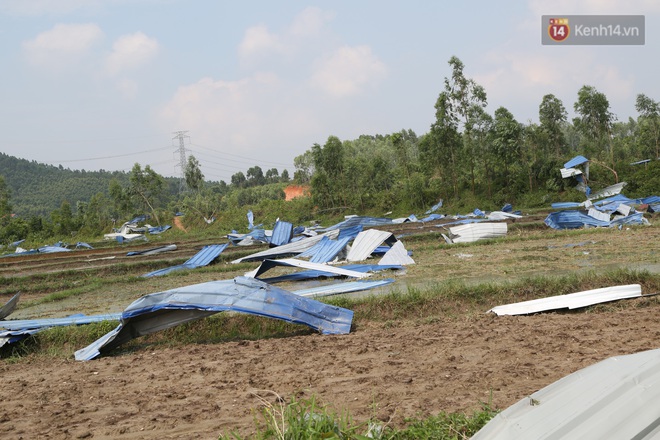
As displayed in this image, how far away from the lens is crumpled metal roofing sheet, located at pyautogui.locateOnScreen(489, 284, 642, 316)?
7.09 metres

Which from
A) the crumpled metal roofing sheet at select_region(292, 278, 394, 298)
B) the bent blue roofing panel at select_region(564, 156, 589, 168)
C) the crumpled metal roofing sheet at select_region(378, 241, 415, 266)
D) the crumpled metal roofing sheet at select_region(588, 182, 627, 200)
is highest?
the bent blue roofing panel at select_region(564, 156, 589, 168)

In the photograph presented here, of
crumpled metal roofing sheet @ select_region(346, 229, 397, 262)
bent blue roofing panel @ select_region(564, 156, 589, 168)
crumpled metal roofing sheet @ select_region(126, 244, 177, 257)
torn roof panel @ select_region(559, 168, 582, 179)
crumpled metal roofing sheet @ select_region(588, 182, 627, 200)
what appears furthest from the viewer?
torn roof panel @ select_region(559, 168, 582, 179)

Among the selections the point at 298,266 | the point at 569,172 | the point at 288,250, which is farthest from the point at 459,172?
the point at 298,266

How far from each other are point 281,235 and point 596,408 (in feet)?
57.0

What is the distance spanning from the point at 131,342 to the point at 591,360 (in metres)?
6.37

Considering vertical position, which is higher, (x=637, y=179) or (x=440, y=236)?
(x=637, y=179)

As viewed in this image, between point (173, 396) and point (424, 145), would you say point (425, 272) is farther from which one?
point (424, 145)

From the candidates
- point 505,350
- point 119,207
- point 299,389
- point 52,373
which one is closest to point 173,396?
point 299,389

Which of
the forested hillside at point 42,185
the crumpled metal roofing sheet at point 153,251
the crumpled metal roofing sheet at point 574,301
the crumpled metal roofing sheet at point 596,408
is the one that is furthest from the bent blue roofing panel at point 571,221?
the forested hillside at point 42,185

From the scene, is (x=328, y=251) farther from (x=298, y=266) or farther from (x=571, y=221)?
(x=571, y=221)

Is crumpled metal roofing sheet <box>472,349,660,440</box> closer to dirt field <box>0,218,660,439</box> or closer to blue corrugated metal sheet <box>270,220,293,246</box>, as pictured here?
dirt field <box>0,218,660,439</box>

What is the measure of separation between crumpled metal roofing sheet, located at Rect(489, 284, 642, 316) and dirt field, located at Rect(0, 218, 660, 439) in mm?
162

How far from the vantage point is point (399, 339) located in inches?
250

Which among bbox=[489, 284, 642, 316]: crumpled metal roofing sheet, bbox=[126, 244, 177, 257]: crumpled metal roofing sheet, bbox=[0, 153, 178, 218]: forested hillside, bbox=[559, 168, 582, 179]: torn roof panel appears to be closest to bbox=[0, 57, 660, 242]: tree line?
bbox=[559, 168, 582, 179]: torn roof panel
